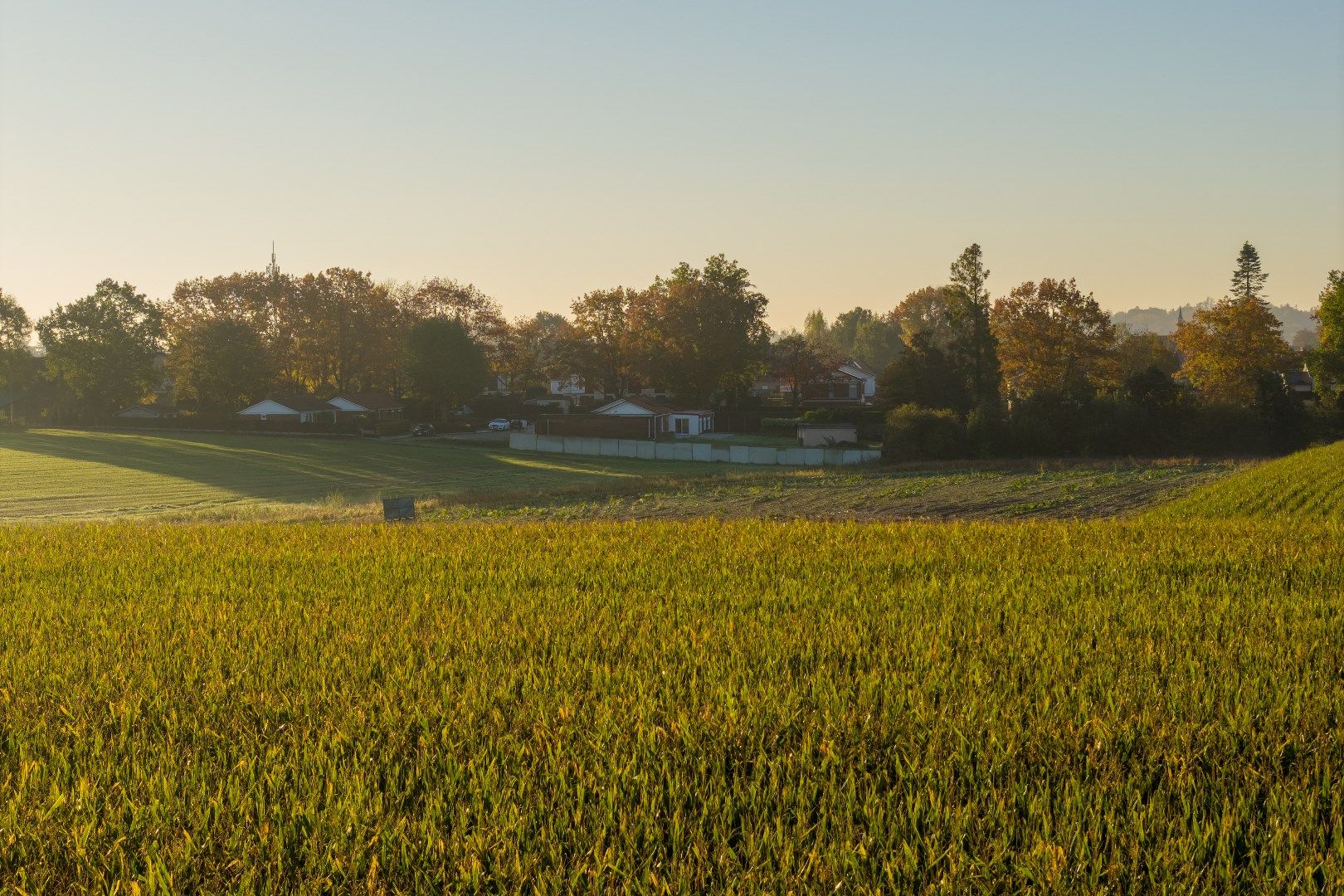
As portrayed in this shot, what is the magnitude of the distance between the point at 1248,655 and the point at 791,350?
104854 mm

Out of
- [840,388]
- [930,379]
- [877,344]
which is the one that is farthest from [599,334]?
[877,344]

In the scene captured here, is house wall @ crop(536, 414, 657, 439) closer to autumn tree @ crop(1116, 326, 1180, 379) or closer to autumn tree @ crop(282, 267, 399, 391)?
autumn tree @ crop(282, 267, 399, 391)

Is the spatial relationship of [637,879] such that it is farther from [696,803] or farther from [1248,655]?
[1248,655]

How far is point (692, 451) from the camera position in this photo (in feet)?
230

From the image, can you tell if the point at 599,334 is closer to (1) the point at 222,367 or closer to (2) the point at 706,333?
(2) the point at 706,333

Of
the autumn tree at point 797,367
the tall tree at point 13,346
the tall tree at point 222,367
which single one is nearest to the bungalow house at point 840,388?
the autumn tree at point 797,367

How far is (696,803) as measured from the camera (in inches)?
188

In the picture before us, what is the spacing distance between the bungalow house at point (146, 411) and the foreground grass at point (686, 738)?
10152cm

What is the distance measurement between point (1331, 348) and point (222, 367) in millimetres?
82935

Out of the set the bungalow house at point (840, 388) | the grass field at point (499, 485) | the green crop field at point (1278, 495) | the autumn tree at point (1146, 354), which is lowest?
the grass field at point (499, 485)

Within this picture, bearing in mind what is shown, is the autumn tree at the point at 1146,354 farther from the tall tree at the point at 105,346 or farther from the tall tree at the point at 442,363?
the tall tree at the point at 105,346

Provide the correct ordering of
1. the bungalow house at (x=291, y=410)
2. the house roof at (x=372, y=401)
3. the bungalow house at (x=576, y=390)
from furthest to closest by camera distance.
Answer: the bungalow house at (x=576, y=390) < the house roof at (x=372, y=401) < the bungalow house at (x=291, y=410)

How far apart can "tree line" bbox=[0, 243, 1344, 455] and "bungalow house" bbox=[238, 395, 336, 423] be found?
1897 millimetres

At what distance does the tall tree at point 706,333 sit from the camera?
9506 centimetres
